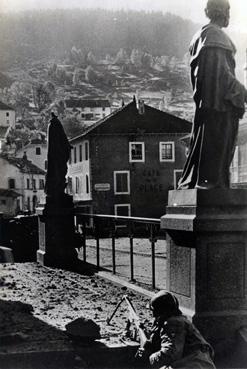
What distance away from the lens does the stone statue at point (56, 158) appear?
42.6ft

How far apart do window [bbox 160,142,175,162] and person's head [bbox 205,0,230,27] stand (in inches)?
1575

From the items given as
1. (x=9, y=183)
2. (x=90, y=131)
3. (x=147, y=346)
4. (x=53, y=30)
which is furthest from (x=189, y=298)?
(x=9, y=183)

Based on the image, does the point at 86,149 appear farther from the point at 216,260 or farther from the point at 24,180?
the point at 216,260

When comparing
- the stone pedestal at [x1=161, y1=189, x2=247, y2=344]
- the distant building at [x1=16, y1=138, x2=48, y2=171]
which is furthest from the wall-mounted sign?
the stone pedestal at [x1=161, y1=189, x2=247, y2=344]

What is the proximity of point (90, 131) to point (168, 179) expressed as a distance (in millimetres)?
7091

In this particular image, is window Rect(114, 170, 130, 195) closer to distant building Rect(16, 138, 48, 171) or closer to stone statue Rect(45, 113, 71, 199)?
distant building Rect(16, 138, 48, 171)

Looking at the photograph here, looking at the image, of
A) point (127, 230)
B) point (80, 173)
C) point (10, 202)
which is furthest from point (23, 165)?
point (127, 230)

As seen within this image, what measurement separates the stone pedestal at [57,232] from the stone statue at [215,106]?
738cm

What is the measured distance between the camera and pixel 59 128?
13031 millimetres

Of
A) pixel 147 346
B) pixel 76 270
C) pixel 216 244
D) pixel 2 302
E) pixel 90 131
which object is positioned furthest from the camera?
pixel 90 131

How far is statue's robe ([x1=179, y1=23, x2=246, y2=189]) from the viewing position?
5.60 meters

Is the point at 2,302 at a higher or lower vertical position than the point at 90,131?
lower

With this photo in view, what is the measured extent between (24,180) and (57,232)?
140 ft

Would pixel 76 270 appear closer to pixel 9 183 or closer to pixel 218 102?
pixel 218 102
